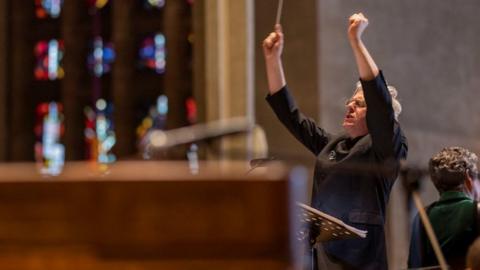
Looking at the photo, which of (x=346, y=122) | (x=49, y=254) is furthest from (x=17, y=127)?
(x=49, y=254)

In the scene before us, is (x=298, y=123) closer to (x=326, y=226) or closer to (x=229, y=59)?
(x=326, y=226)

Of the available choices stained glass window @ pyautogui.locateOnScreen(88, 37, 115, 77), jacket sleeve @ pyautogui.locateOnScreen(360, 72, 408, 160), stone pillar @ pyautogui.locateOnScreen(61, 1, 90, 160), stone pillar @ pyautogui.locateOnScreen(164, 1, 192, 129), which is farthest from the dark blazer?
stained glass window @ pyautogui.locateOnScreen(88, 37, 115, 77)

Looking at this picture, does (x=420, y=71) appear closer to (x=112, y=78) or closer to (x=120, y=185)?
(x=112, y=78)

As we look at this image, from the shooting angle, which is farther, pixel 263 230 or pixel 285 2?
pixel 285 2

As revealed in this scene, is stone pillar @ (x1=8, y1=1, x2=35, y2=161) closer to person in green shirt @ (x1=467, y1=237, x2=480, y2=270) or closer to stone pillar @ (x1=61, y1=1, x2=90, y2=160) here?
stone pillar @ (x1=61, y1=1, x2=90, y2=160)

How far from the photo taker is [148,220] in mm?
1959

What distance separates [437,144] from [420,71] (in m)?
0.70

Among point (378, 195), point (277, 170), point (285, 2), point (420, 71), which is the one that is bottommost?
point (378, 195)

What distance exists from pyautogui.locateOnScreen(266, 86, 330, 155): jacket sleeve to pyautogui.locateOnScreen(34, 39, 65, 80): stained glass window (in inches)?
285

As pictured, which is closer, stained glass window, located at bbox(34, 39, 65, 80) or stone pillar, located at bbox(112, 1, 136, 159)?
stone pillar, located at bbox(112, 1, 136, 159)

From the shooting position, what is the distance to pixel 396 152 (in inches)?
140

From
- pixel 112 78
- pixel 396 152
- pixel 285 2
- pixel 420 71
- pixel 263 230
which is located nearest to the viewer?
pixel 263 230

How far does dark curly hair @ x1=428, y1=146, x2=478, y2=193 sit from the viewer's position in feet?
12.1

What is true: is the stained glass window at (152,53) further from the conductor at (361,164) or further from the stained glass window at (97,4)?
the conductor at (361,164)
